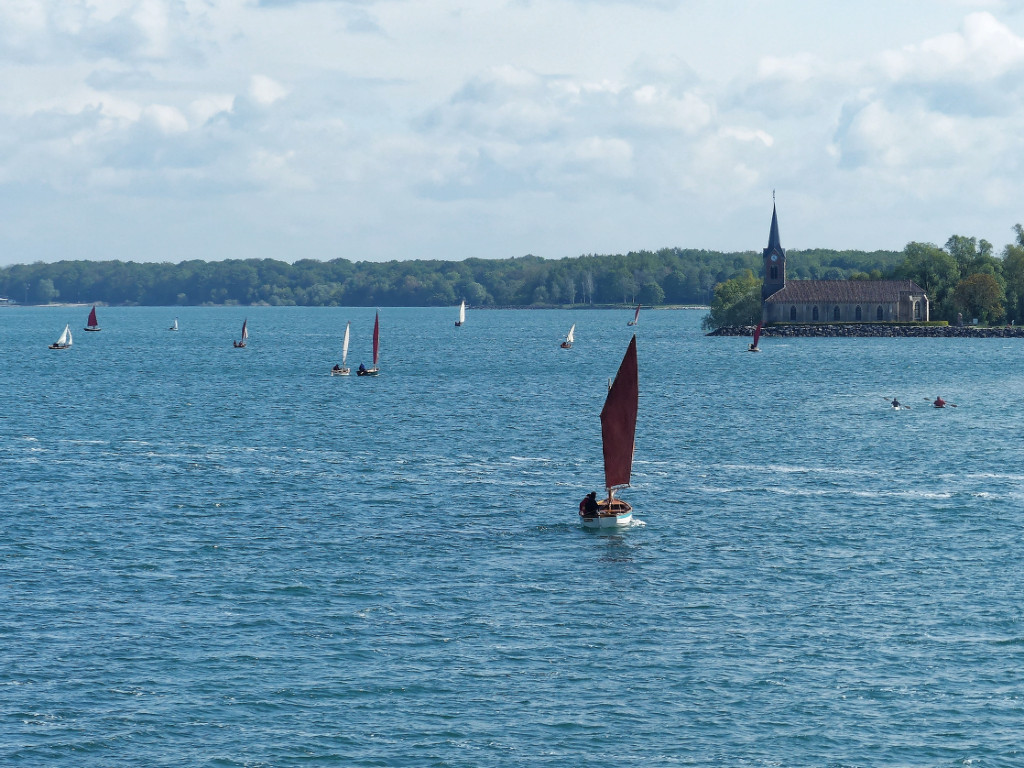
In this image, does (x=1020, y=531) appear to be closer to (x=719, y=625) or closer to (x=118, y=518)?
(x=719, y=625)

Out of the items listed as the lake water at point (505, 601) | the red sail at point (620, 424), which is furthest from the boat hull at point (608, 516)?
the red sail at point (620, 424)

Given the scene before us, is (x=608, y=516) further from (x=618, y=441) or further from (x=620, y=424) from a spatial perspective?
(x=620, y=424)

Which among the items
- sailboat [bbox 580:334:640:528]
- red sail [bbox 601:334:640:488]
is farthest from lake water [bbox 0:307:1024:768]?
red sail [bbox 601:334:640:488]

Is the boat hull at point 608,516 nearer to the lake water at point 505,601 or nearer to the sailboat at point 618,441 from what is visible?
the sailboat at point 618,441

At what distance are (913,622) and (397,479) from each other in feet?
111

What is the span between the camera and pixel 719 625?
3925 cm

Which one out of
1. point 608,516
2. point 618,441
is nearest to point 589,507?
point 608,516

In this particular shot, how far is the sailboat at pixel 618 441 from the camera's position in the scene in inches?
2092

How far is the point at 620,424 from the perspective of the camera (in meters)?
54.4

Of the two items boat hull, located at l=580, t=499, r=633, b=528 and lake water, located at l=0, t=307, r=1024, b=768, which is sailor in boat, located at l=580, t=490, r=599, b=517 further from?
lake water, located at l=0, t=307, r=1024, b=768

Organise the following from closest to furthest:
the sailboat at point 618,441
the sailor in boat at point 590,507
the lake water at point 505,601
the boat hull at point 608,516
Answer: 1. the lake water at point 505,601
2. the sailboat at point 618,441
3. the boat hull at point 608,516
4. the sailor in boat at point 590,507

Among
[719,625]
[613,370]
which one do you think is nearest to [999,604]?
[719,625]

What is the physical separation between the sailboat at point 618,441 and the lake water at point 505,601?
904mm

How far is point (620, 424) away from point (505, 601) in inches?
570
